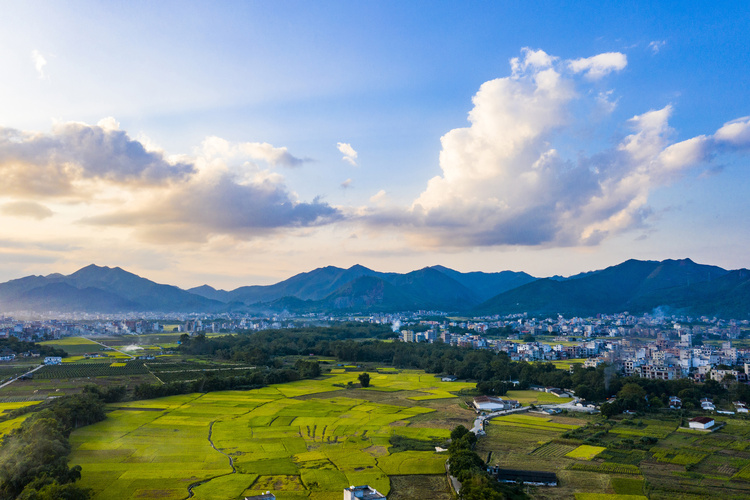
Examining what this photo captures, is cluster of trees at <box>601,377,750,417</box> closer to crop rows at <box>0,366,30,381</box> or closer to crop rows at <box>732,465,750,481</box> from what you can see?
crop rows at <box>732,465,750,481</box>

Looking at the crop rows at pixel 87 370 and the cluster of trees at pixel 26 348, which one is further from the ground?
the cluster of trees at pixel 26 348

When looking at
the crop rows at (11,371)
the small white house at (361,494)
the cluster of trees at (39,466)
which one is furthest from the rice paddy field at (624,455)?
the crop rows at (11,371)

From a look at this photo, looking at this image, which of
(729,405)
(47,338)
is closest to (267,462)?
(729,405)

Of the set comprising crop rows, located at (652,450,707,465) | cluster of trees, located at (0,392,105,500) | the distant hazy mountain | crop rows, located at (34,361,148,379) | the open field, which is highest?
the distant hazy mountain

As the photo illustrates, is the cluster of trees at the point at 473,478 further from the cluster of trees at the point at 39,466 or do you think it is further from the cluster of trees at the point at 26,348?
the cluster of trees at the point at 26,348

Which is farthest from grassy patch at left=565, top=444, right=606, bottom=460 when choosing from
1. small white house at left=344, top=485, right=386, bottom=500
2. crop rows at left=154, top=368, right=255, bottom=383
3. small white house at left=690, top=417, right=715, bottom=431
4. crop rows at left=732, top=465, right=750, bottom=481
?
crop rows at left=154, top=368, right=255, bottom=383

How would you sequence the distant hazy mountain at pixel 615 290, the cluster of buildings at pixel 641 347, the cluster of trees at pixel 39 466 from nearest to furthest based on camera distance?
the cluster of trees at pixel 39 466, the cluster of buildings at pixel 641 347, the distant hazy mountain at pixel 615 290
